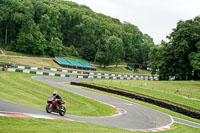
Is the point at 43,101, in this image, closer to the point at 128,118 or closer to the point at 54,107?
the point at 54,107

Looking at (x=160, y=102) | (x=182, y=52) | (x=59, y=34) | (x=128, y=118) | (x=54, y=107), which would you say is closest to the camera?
(x=54, y=107)

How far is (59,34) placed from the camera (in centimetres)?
9156

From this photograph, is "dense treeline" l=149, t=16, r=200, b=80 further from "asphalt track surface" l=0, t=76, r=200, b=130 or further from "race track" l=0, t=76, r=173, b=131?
"race track" l=0, t=76, r=173, b=131

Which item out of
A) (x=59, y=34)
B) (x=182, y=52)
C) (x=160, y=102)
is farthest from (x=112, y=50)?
(x=160, y=102)

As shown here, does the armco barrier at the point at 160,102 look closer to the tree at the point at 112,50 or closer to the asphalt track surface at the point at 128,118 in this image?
the asphalt track surface at the point at 128,118

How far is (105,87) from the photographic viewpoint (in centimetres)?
4078

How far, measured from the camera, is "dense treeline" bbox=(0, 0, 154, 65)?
7400 cm

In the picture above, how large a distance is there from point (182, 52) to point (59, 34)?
153ft

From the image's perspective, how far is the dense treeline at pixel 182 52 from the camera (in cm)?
6294

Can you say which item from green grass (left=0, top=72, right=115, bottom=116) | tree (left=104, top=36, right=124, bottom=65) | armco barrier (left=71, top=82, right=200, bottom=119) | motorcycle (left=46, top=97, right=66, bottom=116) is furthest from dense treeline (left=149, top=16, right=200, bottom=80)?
motorcycle (left=46, top=97, right=66, bottom=116)

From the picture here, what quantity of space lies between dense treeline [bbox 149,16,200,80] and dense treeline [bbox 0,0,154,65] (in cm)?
2980

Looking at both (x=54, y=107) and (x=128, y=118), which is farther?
(x=128, y=118)

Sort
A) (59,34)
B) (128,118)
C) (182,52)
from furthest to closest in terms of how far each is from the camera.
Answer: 1. (59,34)
2. (182,52)
3. (128,118)

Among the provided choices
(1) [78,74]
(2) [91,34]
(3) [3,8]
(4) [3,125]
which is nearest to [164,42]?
(1) [78,74]
